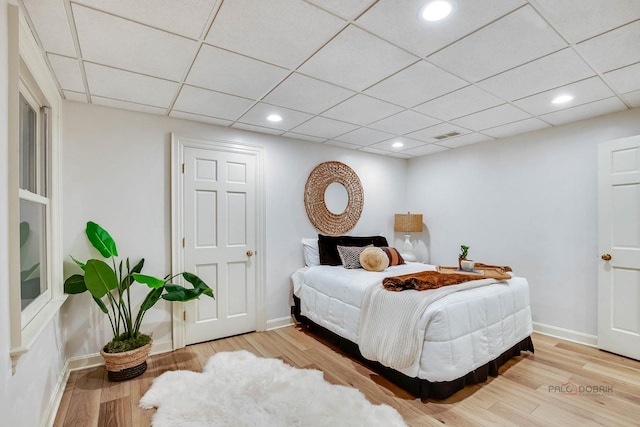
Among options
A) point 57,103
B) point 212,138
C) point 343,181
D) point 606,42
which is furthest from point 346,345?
point 57,103

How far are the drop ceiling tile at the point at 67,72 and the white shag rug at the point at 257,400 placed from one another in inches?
92.2

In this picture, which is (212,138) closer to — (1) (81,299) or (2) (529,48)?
(1) (81,299)

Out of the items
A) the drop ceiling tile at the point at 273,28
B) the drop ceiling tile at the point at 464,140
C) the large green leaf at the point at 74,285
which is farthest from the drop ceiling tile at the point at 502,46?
the large green leaf at the point at 74,285

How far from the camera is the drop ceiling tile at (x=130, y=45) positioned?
1.61 meters

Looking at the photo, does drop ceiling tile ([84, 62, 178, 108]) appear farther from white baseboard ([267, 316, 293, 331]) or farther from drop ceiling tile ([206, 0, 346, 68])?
white baseboard ([267, 316, 293, 331])

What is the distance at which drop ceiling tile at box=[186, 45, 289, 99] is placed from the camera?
1974mm

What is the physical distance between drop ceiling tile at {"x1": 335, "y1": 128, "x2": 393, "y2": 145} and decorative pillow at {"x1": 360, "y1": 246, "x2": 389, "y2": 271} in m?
1.38

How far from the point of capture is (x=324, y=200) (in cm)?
413

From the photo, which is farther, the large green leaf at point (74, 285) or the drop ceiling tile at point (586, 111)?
the drop ceiling tile at point (586, 111)

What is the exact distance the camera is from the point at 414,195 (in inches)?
196

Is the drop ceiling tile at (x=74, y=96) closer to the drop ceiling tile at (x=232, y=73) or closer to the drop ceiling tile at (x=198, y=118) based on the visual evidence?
the drop ceiling tile at (x=198, y=118)

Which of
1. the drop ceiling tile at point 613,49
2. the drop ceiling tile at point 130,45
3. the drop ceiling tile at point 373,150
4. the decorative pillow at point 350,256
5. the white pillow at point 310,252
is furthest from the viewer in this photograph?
the drop ceiling tile at point 373,150

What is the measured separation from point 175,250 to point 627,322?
4335 mm

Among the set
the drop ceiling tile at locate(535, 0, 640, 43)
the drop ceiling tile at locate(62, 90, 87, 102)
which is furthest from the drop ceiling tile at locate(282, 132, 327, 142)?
the drop ceiling tile at locate(535, 0, 640, 43)
